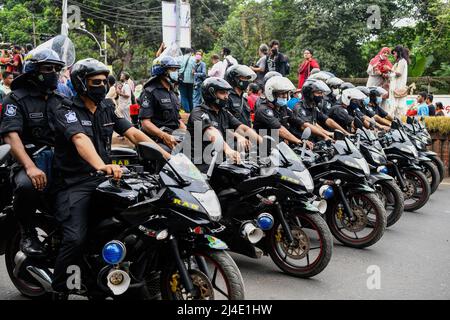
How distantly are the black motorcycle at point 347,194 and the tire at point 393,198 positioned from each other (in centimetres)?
75

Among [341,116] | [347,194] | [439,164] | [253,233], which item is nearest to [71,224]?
[253,233]

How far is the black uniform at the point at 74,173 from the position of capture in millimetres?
4059

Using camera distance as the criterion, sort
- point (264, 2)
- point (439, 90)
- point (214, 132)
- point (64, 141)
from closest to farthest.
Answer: point (64, 141) < point (214, 132) < point (439, 90) < point (264, 2)

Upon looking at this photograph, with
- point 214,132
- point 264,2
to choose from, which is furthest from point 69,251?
point 264,2

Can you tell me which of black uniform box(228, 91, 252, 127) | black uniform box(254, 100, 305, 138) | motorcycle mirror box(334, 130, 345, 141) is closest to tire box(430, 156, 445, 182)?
black uniform box(254, 100, 305, 138)

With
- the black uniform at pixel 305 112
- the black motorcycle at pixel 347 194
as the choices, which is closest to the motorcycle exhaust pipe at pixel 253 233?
the black motorcycle at pixel 347 194

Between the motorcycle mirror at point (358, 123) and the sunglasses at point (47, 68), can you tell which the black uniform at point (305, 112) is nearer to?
the motorcycle mirror at point (358, 123)

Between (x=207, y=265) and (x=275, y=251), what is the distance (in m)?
1.70

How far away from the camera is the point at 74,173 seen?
14.2 feet

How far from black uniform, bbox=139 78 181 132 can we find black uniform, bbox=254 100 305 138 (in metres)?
1.06

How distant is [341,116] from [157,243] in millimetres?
5535

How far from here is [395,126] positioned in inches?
384

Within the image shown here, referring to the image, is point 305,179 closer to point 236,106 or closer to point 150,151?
point 236,106

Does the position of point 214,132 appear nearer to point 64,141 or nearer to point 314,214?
point 314,214
